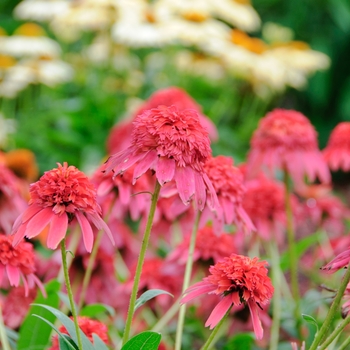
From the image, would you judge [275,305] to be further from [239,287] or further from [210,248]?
[239,287]

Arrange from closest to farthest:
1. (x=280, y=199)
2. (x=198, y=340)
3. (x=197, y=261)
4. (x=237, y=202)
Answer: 1. (x=237, y=202)
2. (x=197, y=261)
3. (x=280, y=199)
4. (x=198, y=340)

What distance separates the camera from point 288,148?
3.70 ft

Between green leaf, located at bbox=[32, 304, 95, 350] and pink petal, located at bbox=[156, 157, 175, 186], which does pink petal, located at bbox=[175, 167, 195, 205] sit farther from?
green leaf, located at bbox=[32, 304, 95, 350]

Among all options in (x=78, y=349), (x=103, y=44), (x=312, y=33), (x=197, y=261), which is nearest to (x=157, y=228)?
(x=197, y=261)

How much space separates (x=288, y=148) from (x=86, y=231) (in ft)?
1.92

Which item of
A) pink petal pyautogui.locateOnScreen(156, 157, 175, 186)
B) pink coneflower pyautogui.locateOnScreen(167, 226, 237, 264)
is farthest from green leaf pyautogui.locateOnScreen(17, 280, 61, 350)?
pink petal pyautogui.locateOnScreen(156, 157, 175, 186)

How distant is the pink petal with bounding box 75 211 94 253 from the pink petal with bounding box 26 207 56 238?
0.03 metres

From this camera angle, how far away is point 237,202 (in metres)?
0.87

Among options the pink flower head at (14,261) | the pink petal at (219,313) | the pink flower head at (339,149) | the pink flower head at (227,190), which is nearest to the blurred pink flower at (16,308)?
the pink flower head at (14,261)

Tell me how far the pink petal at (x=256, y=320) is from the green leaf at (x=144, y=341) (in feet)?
0.31

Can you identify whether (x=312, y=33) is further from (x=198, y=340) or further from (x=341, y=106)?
(x=198, y=340)

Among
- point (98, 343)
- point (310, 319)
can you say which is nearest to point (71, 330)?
point (98, 343)

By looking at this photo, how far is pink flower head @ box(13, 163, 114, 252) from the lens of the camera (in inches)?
24.5

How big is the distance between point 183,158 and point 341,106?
3461mm
